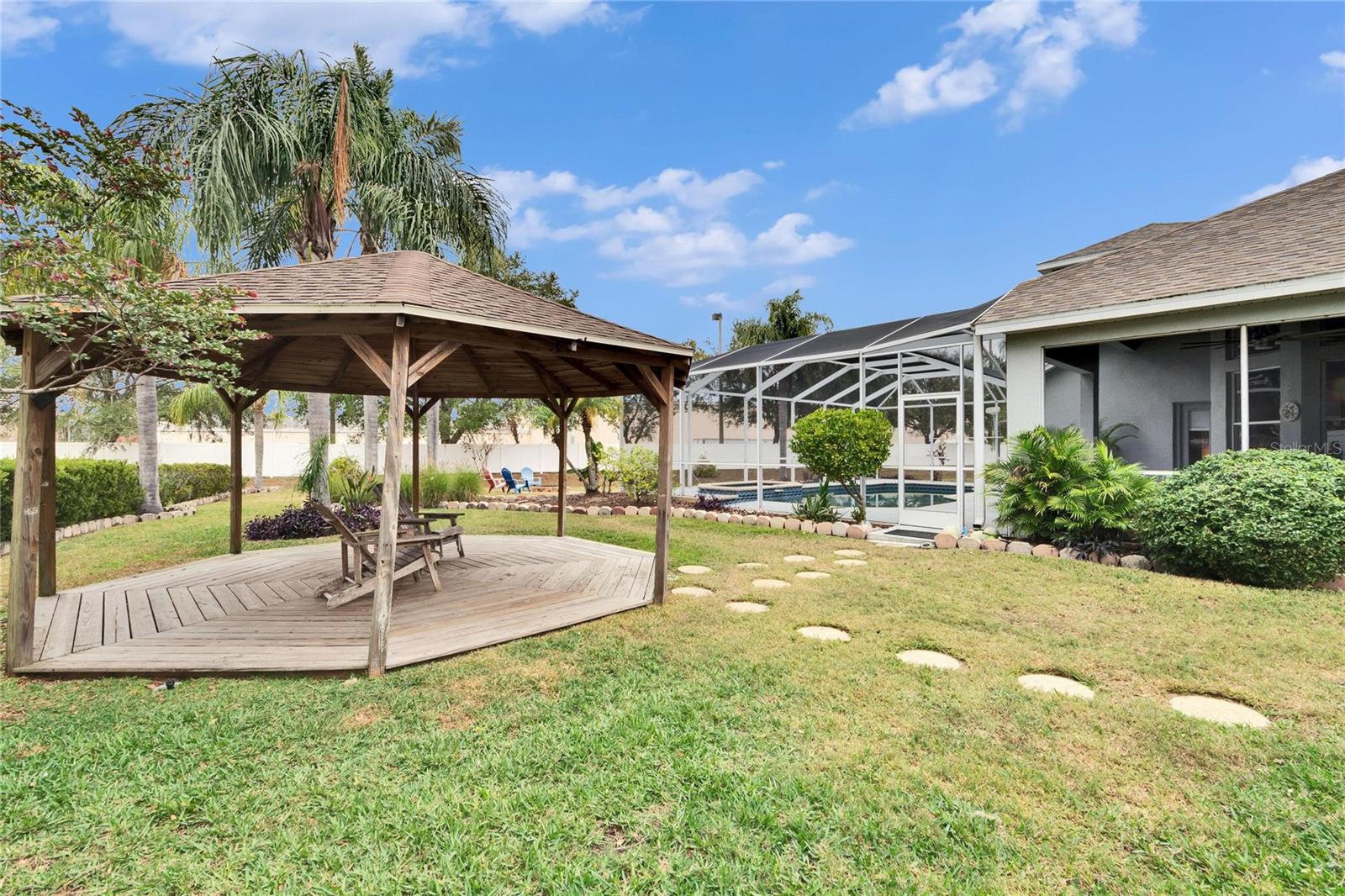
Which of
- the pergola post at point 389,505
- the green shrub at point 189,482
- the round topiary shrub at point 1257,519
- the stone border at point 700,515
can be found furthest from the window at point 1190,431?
the green shrub at point 189,482

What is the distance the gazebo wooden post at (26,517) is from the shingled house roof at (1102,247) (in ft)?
46.7

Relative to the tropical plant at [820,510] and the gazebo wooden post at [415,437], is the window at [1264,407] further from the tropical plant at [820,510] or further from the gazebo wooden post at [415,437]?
the gazebo wooden post at [415,437]

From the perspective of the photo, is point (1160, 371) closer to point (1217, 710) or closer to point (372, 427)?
point (1217, 710)

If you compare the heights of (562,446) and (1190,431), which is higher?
(1190,431)

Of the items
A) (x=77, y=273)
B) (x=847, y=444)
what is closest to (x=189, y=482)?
(x=77, y=273)

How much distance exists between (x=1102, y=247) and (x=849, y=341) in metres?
5.33

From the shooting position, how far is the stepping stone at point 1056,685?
12.5 ft

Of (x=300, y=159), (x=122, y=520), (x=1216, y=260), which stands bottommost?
(x=122, y=520)

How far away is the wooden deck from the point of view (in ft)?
14.1

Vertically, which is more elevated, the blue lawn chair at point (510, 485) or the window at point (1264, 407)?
Answer: the window at point (1264, 407)

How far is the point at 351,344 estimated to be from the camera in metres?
4.31

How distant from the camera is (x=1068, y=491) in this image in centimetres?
772

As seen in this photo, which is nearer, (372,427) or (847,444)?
(847,444)

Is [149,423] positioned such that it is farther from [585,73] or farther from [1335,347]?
[1335,347]
